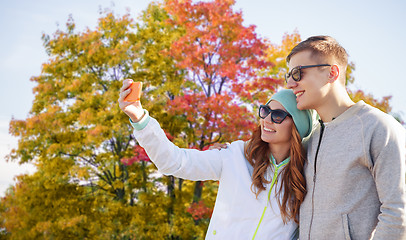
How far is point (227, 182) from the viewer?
100 inches

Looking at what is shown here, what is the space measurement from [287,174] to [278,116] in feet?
1.34

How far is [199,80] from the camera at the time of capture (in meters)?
10.6

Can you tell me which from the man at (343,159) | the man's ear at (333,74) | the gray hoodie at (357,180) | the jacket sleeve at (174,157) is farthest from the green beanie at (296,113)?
the jacket sleeve at (174,157)

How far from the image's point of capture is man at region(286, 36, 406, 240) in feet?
6.38

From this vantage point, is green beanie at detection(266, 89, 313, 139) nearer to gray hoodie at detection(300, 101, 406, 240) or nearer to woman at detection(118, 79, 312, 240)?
woman at detection(118, 79, 312, 240)

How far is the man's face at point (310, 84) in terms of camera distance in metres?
2.33

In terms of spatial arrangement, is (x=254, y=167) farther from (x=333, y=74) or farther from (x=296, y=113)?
A: (x=333, y=74)

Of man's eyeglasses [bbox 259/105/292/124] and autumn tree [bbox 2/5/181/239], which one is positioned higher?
autumn tree [bbox 2/5/181/239]

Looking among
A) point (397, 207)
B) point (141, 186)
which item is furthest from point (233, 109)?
point (397, 207)

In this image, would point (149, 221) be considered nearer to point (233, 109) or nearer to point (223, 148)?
point (233, 109)

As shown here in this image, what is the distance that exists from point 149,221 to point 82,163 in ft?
9.63

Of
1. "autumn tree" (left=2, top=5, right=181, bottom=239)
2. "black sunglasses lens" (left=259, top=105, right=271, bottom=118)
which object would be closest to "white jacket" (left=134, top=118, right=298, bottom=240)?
"black sunglasses lens" (left=259, top=105, right=271, bottom=118)

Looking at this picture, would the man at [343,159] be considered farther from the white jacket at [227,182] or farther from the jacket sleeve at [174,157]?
the jacket sleeve at [174,157]

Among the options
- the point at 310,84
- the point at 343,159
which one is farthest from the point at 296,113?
the point at 343,159
